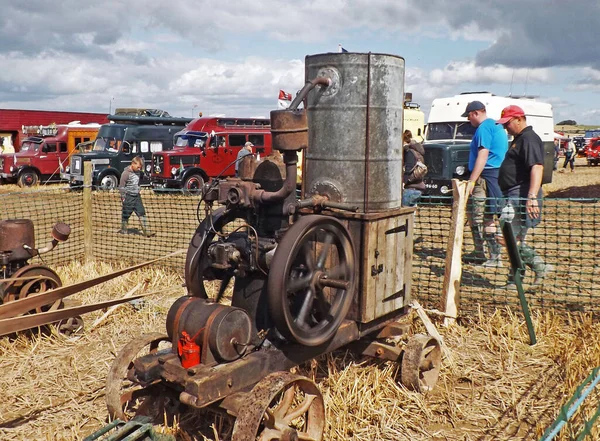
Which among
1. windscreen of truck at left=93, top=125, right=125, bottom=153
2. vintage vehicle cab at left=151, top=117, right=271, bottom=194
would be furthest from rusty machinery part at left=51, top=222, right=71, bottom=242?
windscreen of truck at left=93, top=125, right=125, bottom=153

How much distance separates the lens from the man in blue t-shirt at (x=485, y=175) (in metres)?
6.40

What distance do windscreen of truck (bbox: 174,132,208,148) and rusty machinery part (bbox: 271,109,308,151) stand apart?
17.2m

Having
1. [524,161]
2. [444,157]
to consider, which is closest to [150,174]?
[444,157]

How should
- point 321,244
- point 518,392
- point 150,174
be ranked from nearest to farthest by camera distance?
1. point 321,244
2. point 518,392
3. point 150,174

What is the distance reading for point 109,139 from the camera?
Answer: 2116 cm

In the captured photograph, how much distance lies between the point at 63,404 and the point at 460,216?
3680 mm

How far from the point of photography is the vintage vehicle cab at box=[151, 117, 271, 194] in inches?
763

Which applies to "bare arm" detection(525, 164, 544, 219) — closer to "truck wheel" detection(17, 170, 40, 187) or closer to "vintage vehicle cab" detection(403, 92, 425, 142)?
"vintage vehicle cab" detection(403, 92, 425, 142)

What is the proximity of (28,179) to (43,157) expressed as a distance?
1043mm

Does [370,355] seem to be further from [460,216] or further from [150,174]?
[150,174]

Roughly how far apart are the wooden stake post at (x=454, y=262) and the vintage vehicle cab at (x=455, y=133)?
24.2 feet

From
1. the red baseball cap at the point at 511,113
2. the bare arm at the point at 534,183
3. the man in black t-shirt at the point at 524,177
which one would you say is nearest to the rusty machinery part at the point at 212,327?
the man in black t-shirt at the point at 524,177

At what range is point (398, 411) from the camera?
12.8ft

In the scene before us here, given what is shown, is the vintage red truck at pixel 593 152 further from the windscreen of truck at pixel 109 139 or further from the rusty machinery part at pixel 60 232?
the rusty machinery part at pixel 60 232
